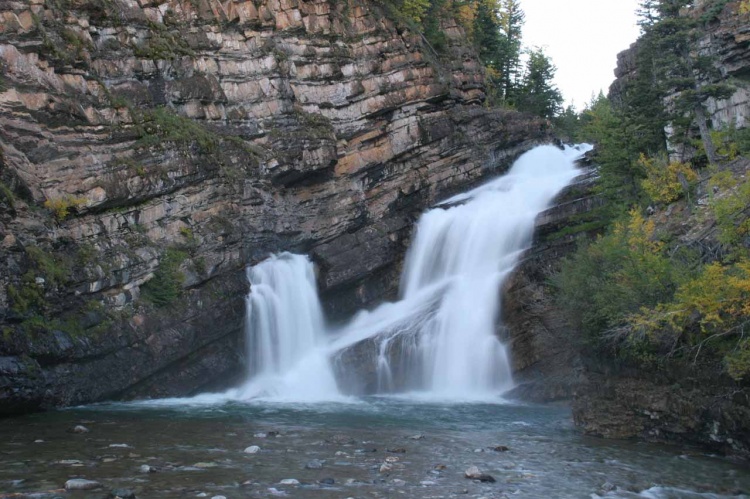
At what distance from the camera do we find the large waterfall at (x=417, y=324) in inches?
1061

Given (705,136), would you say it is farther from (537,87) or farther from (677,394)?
(537,87)

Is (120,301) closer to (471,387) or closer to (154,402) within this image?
(154,402)

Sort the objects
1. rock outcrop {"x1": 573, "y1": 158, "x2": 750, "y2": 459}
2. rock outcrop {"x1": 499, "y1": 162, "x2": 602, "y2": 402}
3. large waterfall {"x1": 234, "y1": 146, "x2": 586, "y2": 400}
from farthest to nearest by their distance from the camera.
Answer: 1. large waterfall {"x1": 234, "y1": 146, "x2": 586, "y2": 400}
2. rock outcrop {"x1": 499, "y1": 162, "x2": 602, "y2": 402}
3. rock outcrop {"x1": 573, "y1": 158, "x2": 750, "y2": 459}

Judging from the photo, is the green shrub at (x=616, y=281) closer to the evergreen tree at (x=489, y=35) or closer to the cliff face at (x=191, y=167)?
the cliff face at (x=191, y=167)

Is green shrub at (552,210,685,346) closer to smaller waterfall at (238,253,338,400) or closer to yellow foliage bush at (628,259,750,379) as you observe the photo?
yellow foliage bush at (628,259,750,379)

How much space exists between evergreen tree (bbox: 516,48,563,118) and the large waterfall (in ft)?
66.7

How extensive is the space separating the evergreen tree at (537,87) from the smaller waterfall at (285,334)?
29.1m

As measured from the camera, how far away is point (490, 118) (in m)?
39.4

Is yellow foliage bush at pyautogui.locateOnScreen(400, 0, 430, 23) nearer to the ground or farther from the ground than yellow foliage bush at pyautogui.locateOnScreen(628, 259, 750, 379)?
farther from the ground

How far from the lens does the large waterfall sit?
2694cm

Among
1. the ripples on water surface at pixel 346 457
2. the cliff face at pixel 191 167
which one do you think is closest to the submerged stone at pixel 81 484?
the ripples on water surface at pixel 346 457

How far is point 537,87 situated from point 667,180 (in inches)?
1188

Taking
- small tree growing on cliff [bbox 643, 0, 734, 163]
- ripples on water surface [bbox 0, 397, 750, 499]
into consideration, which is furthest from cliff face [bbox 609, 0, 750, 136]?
ripples on water surface [bbox 0, 397, 750, 499]

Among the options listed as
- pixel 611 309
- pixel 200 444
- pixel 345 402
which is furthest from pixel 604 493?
pixel 345 402
